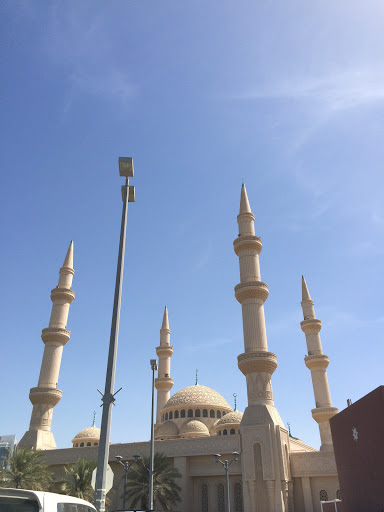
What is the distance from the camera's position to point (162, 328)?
169 ft

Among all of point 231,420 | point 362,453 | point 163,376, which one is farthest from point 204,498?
point 362,453

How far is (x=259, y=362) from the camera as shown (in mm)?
30781

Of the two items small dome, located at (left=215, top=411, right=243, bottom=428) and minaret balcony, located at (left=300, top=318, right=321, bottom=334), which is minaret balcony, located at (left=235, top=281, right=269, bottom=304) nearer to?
minaret balcony, located at (left=300, top=318, right=321, bottom=334)

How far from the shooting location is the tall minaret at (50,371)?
36031 mm

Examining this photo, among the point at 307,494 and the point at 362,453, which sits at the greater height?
the point at 362,453

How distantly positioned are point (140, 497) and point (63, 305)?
19.4 metres

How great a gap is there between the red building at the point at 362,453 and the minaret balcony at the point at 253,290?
14165 millimetres

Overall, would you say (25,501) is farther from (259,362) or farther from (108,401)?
(259,362)

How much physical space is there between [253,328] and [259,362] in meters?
2.87

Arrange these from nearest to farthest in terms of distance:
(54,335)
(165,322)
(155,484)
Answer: (155,484)
(54,335)
(165,322)

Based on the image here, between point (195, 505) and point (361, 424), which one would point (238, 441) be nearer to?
point (195, 505)

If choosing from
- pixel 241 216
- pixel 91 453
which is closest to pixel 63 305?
pixel 91 453

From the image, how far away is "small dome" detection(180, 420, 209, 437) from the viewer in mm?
40281

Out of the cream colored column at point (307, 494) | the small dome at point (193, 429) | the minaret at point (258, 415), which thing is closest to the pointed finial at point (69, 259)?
the minaret at point (258, 415)
